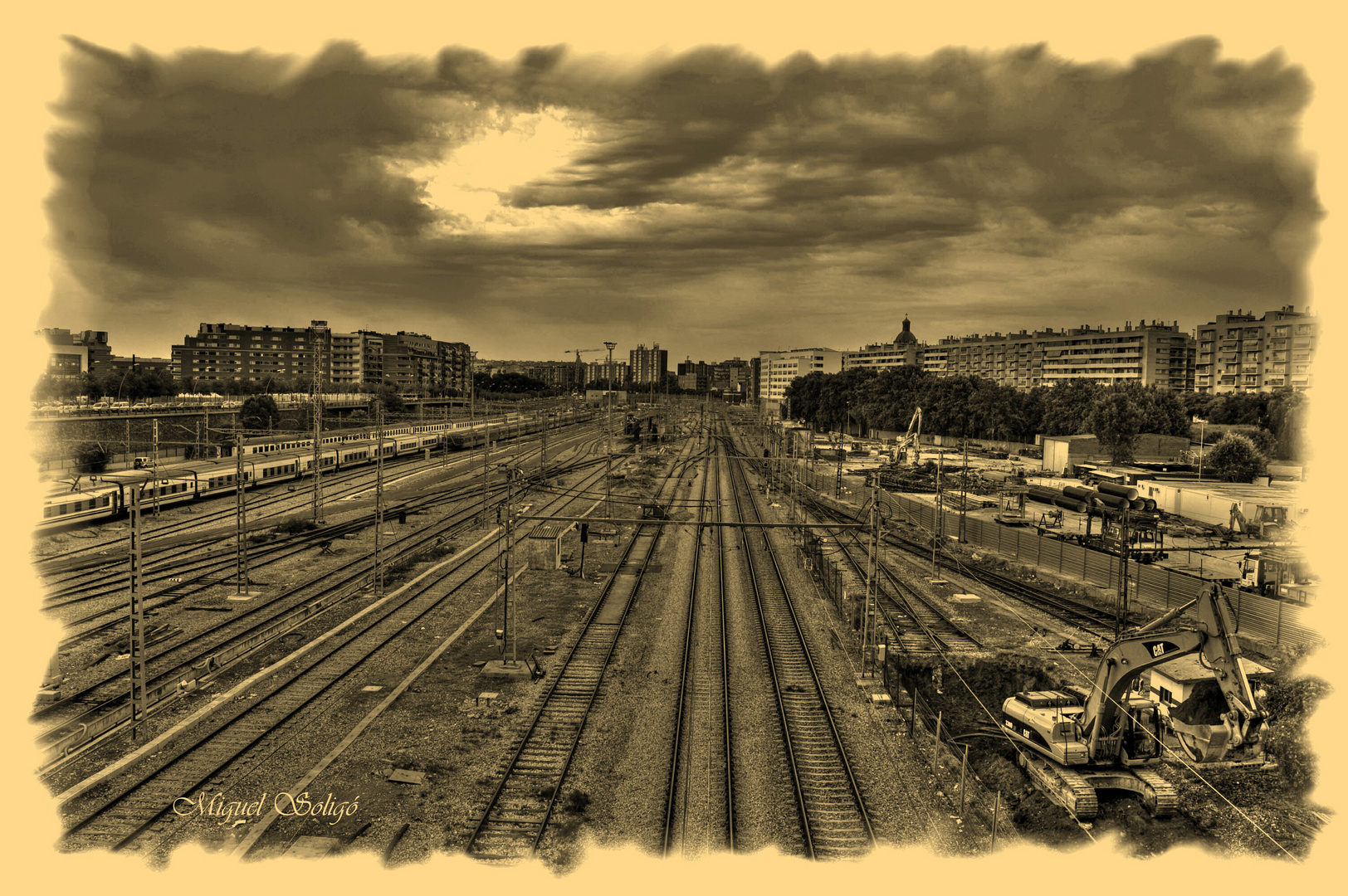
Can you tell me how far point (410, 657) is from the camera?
20.2m

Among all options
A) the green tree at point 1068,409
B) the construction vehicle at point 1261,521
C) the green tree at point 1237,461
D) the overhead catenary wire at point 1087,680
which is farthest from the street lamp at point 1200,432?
the overhead catenary wire at point 1087,680

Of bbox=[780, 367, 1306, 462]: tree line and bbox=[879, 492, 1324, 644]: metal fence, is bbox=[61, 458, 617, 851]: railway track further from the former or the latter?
bbox=[780, 367, 1306, 462]: tree line

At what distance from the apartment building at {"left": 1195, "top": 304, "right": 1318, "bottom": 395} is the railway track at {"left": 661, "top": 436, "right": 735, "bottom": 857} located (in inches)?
3815

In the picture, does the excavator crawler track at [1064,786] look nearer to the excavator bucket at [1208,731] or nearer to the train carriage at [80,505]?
the excavator bucket at [1208,731]

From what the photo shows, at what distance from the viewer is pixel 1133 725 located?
14.8m

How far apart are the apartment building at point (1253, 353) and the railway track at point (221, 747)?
106 meters

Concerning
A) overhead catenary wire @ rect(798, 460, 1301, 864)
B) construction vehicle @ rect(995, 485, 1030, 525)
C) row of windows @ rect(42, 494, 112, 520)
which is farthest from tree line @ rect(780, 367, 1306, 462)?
row of windows @ rect(42, 494, 112, 520)

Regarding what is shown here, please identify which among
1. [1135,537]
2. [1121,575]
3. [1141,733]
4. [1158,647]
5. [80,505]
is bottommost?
Result: [1141,733]

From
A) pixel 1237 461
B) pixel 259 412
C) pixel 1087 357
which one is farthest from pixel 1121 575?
pixel 1087 357

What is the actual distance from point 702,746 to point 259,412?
80.4 m

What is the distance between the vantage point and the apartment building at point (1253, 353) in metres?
94.8

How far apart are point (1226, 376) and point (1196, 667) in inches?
4343

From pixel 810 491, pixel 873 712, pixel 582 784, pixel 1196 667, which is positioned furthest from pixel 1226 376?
pixel 582 784

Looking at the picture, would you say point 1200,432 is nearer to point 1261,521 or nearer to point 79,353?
point 1261,521
